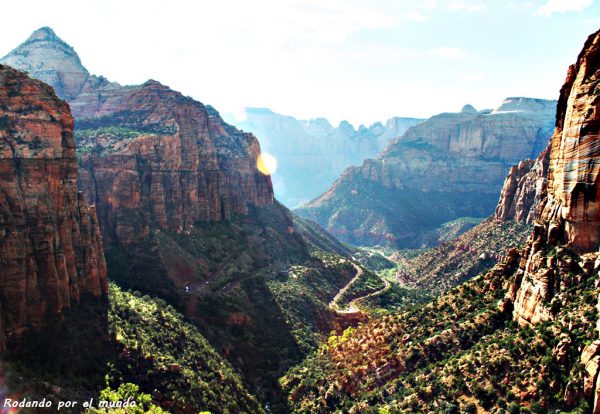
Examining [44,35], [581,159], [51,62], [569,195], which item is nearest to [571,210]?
[569,195]

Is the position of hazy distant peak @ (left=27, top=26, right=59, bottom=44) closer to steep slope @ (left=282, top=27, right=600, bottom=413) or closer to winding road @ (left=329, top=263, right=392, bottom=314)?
winding road @ (left=329, top=263, right=392, bottom=314)

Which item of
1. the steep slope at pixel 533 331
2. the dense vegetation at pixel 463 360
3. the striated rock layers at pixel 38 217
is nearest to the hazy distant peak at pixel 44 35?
the striated rock layers at pixel 38 217

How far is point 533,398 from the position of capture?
139ft

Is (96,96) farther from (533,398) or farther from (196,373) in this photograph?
(533,398)

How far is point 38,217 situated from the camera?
195ft

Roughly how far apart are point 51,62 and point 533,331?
557 ft

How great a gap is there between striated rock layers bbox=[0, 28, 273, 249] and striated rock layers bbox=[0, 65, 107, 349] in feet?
112

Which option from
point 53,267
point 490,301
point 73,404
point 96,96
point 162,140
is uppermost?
point 96,96

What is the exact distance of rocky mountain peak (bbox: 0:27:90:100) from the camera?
15838 cm

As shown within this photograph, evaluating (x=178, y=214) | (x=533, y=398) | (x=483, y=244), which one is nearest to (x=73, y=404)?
(x=533, y=398)

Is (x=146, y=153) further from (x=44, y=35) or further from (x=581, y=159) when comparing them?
(x=44, y=35)

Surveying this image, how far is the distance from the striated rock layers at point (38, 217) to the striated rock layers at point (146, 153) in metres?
34.0

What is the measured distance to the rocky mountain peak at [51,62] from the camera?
520 feet

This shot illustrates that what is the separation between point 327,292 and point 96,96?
300ft
